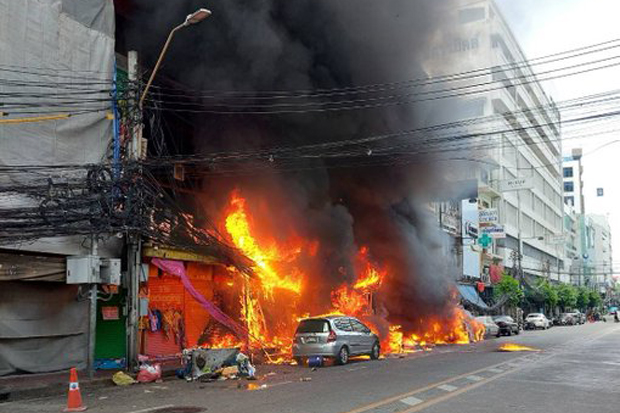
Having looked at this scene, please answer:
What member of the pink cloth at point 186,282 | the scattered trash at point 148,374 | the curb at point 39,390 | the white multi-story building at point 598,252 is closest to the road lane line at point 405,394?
the scattered trash at point 148,374

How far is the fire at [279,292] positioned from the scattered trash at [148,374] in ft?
14.0

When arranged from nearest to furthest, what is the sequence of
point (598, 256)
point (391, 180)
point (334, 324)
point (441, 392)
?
point (441, 392) → point (334, 324) → point (391, 180) → point (598, 256)

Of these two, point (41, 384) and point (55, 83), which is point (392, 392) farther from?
point (55, 83)

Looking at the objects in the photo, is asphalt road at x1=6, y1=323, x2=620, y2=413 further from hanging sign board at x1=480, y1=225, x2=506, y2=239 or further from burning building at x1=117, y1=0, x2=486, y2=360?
hanging sign board at x1=480, y1=225, x2=506, y2=239

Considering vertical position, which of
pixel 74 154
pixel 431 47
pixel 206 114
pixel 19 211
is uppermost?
pixel 431 47

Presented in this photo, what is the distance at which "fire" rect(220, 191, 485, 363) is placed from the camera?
1864 centimetres

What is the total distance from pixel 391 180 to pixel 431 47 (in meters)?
5.30

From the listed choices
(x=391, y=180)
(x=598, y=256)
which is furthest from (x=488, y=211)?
→ (x=598, y=256)

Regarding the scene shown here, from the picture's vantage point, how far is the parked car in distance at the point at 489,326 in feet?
103

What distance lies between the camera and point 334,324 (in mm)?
16266

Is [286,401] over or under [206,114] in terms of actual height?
under

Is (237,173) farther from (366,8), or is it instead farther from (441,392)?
(441,392)

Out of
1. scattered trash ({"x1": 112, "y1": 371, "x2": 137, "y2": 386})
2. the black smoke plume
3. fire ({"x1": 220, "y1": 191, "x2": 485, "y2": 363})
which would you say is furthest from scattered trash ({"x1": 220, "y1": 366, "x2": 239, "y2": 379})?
the black smoke plume

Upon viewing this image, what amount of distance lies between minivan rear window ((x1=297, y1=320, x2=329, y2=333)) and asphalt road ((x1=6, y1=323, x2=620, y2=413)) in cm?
111
